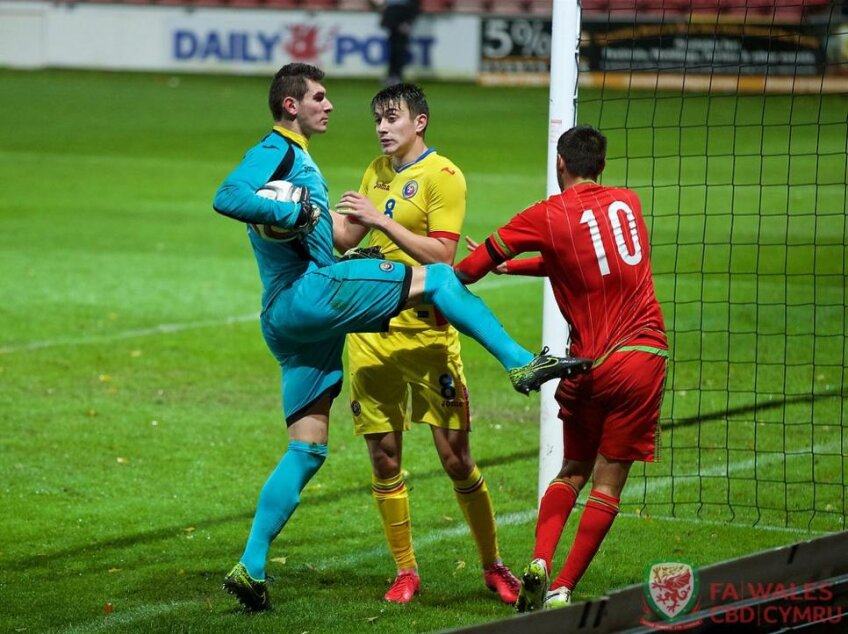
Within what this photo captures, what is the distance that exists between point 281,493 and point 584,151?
1.93 meters

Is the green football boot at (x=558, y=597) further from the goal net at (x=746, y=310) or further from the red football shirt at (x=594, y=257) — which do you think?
the goal net at (x=746, y=310)

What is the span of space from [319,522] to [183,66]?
29892 mm

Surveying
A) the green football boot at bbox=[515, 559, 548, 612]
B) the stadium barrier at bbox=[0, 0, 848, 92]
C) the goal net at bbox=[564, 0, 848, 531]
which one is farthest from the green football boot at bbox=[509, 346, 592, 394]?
the stadium barrier at bbox=[0, 0, 848, 92]

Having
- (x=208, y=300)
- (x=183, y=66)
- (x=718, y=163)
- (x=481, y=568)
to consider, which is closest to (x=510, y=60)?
(x=183, y=66)

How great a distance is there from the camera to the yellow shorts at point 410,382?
6.34 meters

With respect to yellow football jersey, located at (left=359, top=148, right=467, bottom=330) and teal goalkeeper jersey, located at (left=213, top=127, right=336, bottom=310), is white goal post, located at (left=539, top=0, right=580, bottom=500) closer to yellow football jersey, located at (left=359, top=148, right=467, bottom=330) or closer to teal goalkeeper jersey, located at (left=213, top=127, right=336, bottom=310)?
yellow football jersey, located at (left=359, top=148, right=467, bottom=330)

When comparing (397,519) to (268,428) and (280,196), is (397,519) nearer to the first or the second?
(280,196)

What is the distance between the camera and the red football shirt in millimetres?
5621

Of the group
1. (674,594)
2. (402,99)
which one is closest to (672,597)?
(674,594)

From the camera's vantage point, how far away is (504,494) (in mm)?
8039

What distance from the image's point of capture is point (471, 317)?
5730mm

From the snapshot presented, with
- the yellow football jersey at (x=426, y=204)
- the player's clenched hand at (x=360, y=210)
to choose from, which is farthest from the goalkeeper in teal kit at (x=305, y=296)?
the yellow football jersey at (x=426, y=204)

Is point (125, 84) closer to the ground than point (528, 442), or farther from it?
farther from it

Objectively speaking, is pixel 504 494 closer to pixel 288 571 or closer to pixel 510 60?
pixel 288 571
